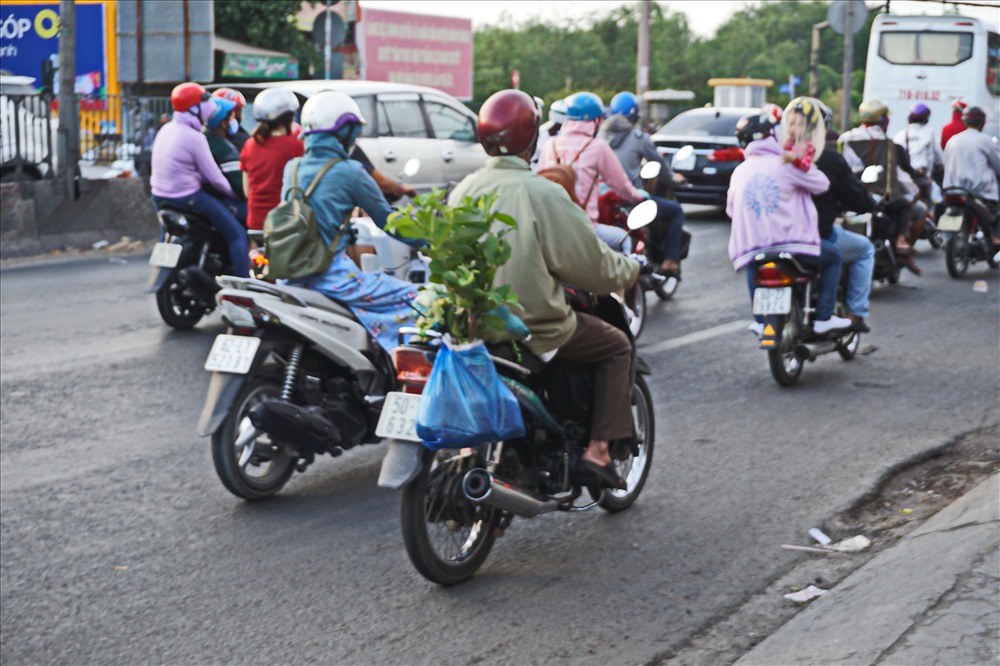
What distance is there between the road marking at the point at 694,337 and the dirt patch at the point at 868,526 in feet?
9.41

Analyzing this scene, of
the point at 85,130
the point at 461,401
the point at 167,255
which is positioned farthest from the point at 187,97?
the point at 85,130

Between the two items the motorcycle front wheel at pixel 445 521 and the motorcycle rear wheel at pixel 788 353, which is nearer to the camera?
the motorcycle front wheel at pixel 445 521

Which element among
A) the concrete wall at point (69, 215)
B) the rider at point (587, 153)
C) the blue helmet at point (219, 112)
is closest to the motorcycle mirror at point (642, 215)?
the rider at point (587, 153)

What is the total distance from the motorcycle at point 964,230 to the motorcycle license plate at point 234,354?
9385 mm

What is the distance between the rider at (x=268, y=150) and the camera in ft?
25.1

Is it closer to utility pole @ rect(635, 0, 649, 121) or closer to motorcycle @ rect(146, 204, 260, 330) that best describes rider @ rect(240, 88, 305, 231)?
motorcycle @ rect(146, 204, 260, 330)

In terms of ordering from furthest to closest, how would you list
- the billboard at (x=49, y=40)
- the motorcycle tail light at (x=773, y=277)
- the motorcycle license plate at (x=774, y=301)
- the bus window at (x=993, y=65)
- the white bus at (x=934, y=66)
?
the billboard at (x=49, y=40) → the bus window at (x=993, y=65) → the white bus at (x=934, y=66) → the motorcycle tail light at (x=773, y=277) → the motorcycle license plate at (x=774, y=301)

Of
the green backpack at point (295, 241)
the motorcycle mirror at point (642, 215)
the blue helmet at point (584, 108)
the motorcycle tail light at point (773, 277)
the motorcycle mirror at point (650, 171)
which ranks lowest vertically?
the motorcycle tail light at point (773, 277)

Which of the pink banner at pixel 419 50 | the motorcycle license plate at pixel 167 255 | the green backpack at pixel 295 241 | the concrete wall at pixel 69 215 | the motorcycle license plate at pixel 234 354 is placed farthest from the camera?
the pink banner at pixel 419 50

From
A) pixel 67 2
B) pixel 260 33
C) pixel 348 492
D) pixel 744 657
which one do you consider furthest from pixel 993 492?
pixel 260 33

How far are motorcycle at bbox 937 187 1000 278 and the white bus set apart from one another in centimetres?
1480

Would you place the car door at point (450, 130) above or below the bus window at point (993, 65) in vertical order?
below

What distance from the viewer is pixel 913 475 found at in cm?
657

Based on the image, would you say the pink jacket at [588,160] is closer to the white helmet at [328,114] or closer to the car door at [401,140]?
the white helmet at [328,114]
